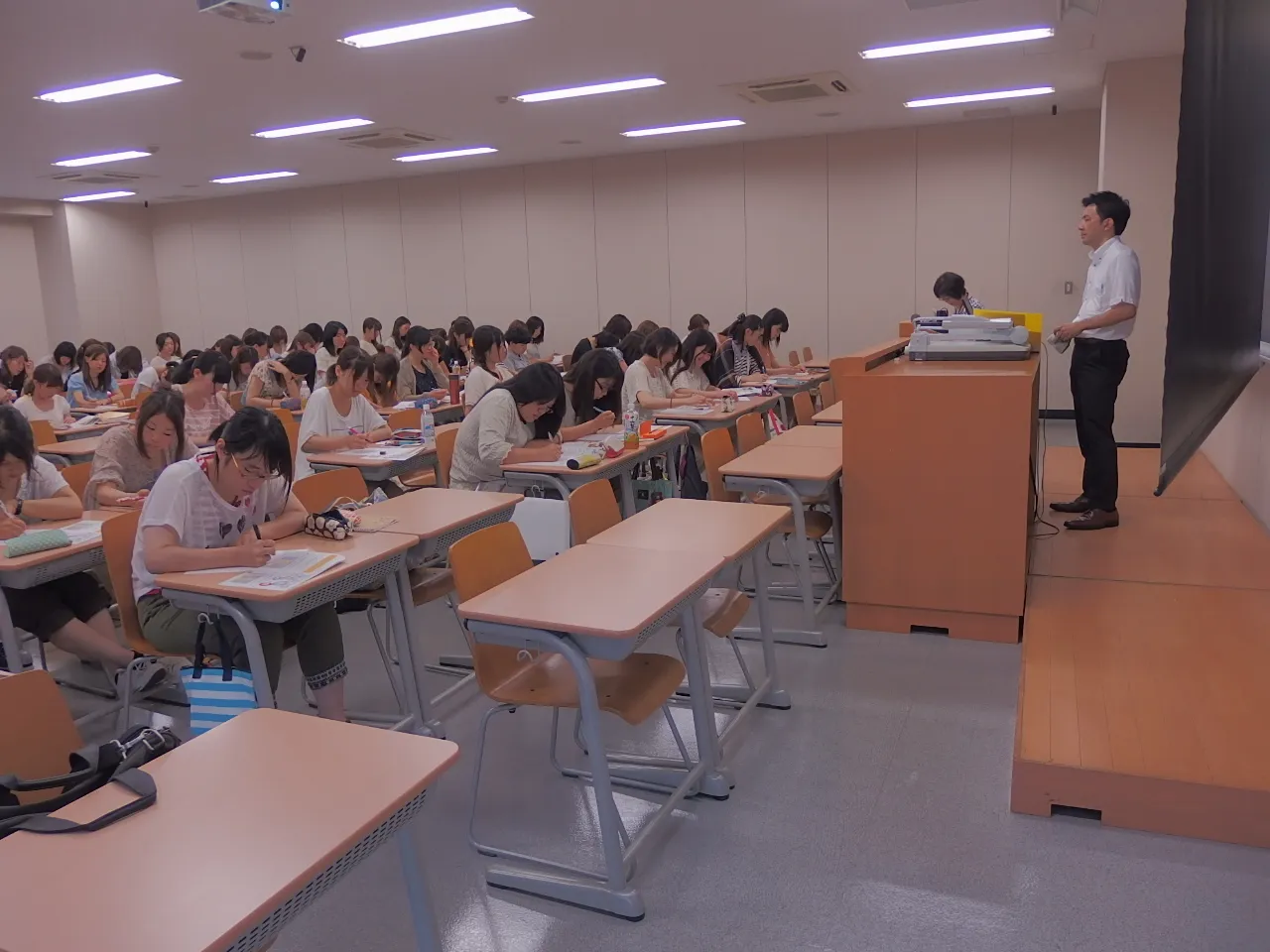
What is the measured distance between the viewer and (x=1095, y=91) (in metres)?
8.04

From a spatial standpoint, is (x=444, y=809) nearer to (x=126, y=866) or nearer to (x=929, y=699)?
(x=126, y=866)

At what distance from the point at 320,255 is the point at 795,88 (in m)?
8.11

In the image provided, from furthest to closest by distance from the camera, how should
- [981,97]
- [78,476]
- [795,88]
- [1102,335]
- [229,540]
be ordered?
1. [981,97]
2. [795,88]
3. [1102,335]
4. [78,476]
5. [229,540]

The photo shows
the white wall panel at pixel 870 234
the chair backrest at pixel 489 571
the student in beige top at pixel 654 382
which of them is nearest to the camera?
the chair backrest at pixel 489 571

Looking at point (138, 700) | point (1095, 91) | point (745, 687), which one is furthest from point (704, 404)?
point (1095, 91)

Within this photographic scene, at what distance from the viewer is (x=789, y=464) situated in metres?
4.12

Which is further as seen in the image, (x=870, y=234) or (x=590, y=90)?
(x=870, y=234)

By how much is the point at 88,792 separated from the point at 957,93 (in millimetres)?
8252

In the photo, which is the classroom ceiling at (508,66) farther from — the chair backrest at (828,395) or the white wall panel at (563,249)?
the chair backrest at (828,395)

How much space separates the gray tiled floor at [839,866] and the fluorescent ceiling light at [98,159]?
8128mm

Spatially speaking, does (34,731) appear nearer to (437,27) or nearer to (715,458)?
(715,458)

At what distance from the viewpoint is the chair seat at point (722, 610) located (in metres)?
3.08

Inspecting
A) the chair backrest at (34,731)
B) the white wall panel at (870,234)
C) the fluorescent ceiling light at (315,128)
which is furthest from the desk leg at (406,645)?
the white wall panel at (870,234)

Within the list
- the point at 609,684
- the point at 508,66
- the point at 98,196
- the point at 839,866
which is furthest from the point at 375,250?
the point at 839,866
